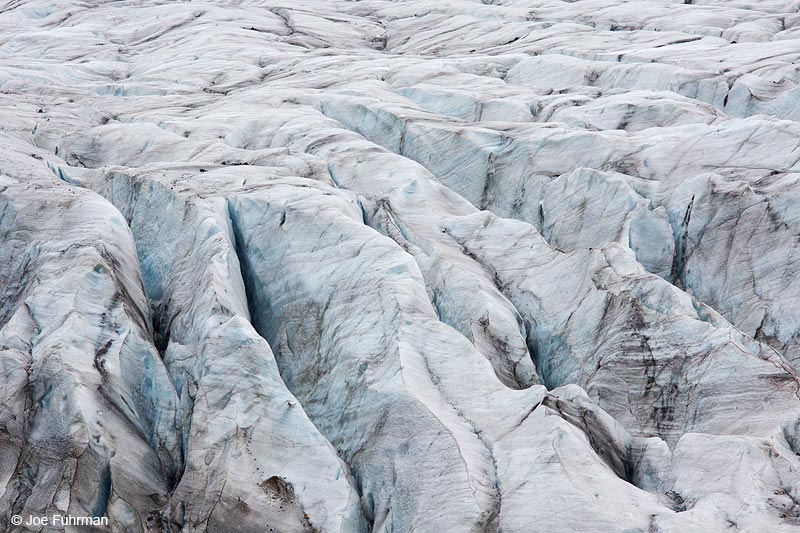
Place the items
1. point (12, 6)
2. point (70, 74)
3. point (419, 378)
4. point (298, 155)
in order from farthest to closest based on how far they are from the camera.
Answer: point (12, 6) → point (70, 74) → point (298, 155) → point (419, 378)

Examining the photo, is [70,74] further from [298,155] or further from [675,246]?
[675,246]

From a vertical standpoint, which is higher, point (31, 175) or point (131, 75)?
point (31, 175)

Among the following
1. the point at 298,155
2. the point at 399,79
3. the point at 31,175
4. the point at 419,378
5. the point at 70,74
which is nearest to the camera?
the point at 419,378

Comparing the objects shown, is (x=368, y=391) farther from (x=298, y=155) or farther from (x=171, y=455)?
(x=298, y=155)

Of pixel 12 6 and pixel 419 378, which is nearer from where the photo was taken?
pixel 419 378

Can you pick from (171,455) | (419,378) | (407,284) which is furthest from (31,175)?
(419,378)

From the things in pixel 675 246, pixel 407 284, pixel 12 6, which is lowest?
pixel 12 6

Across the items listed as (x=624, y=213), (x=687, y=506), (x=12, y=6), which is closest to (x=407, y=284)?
(x=687, y=506)
